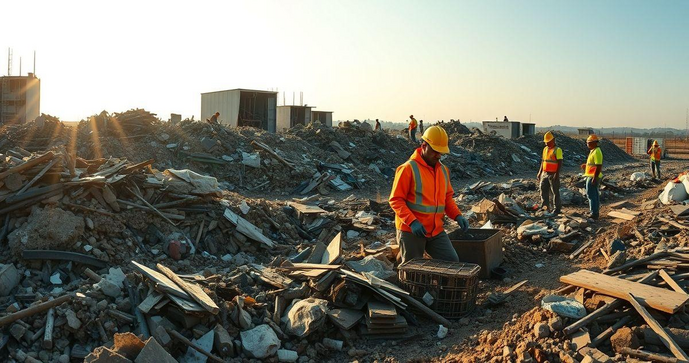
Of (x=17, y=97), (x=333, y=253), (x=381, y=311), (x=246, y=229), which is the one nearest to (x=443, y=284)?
(x=381, y=311)

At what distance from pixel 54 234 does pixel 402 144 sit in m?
21.3

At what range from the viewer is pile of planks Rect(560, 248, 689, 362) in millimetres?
4070

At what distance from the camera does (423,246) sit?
5.73 metres

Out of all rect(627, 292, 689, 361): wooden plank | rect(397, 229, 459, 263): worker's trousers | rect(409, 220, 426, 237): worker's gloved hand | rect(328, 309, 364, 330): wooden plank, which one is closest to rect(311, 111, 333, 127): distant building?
rect(397, 229, 459, 263): worker's trousers

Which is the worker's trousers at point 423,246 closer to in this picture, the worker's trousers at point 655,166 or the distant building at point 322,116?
the worker's trousers at point 655,166

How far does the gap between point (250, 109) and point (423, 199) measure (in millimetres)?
21946

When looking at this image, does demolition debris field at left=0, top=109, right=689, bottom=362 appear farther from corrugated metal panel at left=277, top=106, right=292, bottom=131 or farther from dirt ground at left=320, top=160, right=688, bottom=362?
corrugated metal panel at left=277, top=106, right=292, bottom=131

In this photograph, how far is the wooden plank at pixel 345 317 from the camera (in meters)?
4.87

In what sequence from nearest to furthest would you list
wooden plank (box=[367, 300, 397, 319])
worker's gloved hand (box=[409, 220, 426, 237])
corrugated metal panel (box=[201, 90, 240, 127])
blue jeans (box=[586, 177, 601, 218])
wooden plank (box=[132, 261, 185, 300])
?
wooden plank (box=[132, 261, 185, 300]) < wooden plank (box=[367, 300, 397, 319]) < worker's gloved hand (box=[409, 220, 426, 237]) < blue jeans (box=[586, 177, 601, 218]) < corrugated metal panel (box=[201, 90, 240, 127])

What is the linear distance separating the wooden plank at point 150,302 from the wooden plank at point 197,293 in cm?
23

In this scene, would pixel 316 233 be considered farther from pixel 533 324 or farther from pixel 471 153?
pixel 471 153

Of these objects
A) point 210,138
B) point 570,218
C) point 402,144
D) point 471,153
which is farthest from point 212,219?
point 471,153

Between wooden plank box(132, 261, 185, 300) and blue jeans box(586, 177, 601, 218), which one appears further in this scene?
blue jeans box(586, 177, 601, 218)

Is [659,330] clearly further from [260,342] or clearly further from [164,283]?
[164,283]
